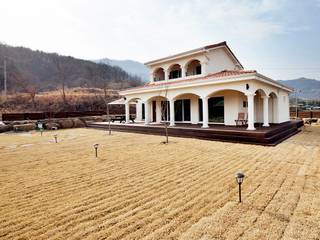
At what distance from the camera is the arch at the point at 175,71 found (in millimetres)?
19013

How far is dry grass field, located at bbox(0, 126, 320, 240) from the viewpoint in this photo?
3308 millimetres

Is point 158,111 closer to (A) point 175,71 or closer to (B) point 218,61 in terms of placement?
(A) point 175,71

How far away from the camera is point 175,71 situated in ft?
63.5

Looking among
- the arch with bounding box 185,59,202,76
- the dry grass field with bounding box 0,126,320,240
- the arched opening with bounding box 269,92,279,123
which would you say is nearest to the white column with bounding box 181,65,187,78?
the arch with bounding box 185,59,202,76

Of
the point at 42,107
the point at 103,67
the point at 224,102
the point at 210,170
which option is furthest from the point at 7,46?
the point at 210,170

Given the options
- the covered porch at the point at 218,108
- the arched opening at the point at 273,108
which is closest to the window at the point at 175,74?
the covered porch at the point at 218,108

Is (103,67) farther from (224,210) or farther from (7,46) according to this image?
(224,210)

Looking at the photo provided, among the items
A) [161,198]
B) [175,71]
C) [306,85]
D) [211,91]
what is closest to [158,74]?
[175,71]

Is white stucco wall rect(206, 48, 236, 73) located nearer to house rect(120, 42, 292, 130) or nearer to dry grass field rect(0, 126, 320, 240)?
house rect(120, 42, 292, 130)

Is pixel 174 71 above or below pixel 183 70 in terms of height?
above

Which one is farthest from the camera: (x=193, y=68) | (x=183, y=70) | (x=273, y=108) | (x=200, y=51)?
(x=193, y=68)

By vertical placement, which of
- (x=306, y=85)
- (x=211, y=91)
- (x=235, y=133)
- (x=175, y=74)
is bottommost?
(x=235, y=133)

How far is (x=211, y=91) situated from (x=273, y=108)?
652 centimetres

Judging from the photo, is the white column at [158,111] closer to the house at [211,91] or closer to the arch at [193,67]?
the house at [211,91]
